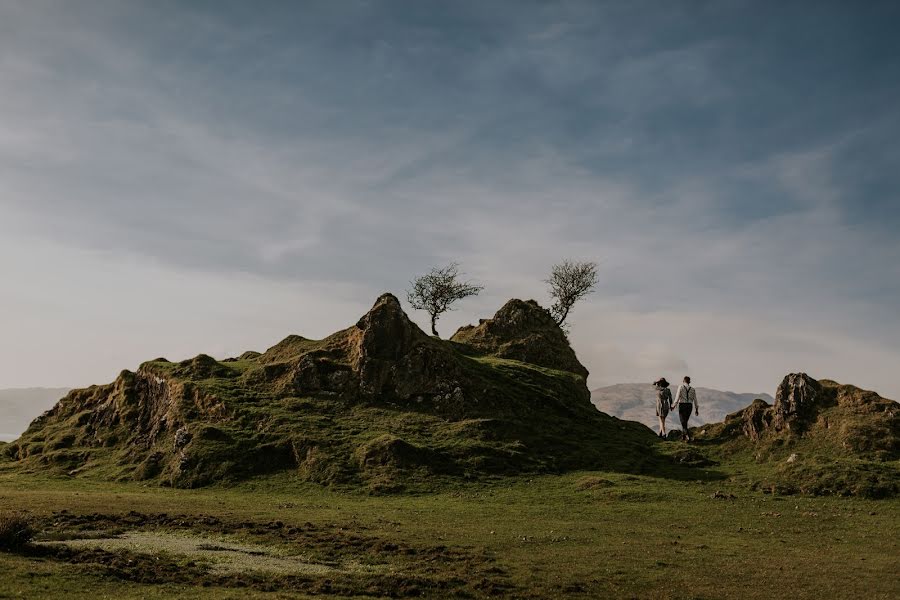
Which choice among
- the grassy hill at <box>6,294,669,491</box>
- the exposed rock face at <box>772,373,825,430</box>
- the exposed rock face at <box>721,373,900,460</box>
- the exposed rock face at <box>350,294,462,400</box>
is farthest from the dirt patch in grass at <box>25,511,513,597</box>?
the exposed rock face at <box>772,373,825,430</box>

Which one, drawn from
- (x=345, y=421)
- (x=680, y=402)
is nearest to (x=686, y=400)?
(x=680, y=402)

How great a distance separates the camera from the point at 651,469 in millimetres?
52781

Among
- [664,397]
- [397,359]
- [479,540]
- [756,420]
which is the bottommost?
[479,540]

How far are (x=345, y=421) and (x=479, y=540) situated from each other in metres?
30.5

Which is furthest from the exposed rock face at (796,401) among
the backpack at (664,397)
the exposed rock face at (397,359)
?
the exposed rock face at (397,359)

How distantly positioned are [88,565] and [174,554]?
357cm

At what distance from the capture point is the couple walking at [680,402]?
5857cm

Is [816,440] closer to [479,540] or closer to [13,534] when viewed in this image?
[479,540]

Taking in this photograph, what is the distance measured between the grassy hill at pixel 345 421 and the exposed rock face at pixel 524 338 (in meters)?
6.68

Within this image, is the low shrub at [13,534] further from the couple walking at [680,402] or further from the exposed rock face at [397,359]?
the couple walking at [680,402]

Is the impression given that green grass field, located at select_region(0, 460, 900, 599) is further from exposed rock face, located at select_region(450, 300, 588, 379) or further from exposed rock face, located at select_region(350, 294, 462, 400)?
exposed rock face, located at select_region(450, 300, 588, 379)

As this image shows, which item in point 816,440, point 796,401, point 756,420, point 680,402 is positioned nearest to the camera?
point 816,440

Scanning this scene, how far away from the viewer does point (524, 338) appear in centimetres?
8425

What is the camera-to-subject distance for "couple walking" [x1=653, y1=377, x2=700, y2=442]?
58572 millimetres
